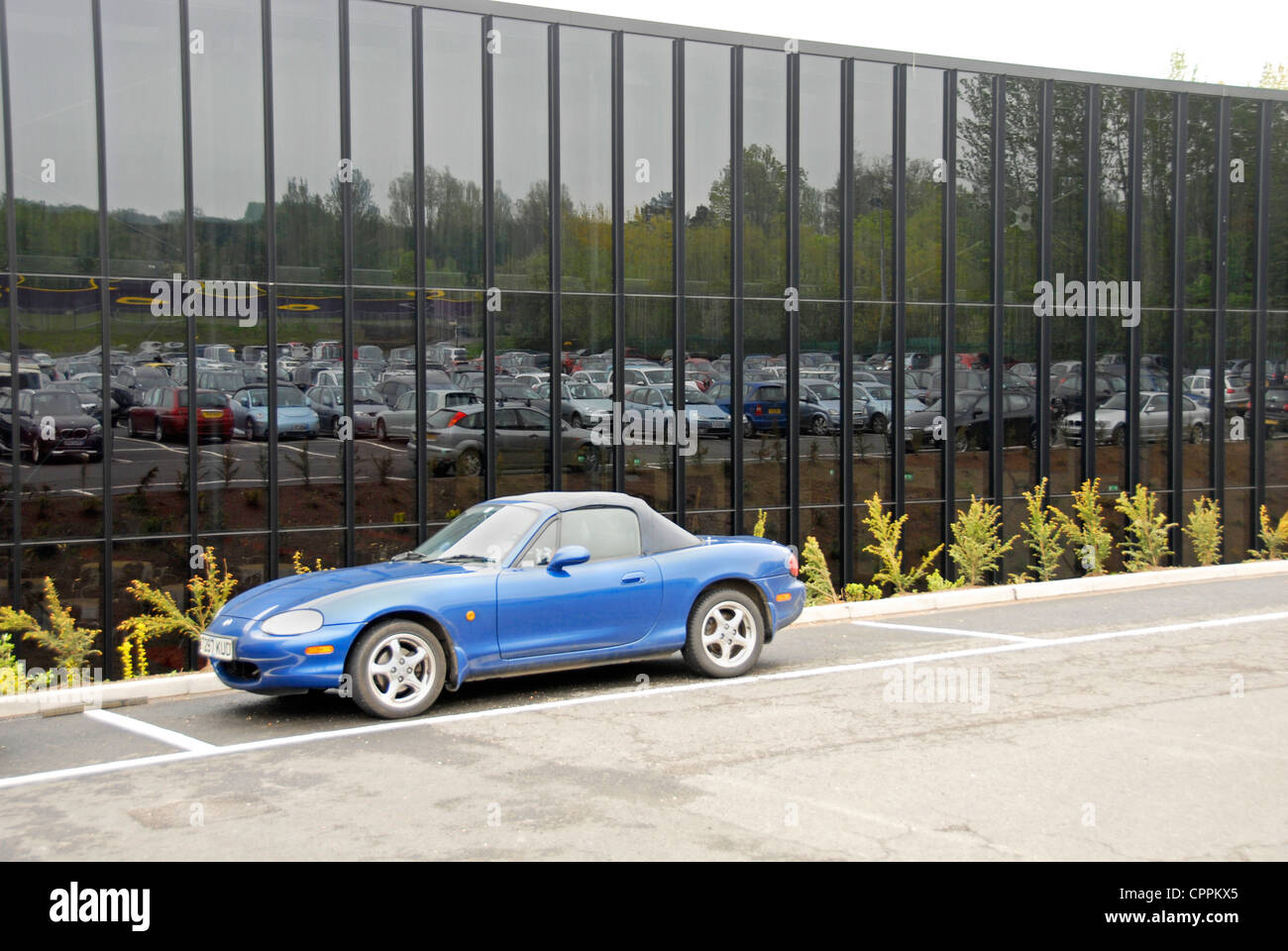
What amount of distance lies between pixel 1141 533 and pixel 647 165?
369 inches

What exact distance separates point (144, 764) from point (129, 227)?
8.57 m

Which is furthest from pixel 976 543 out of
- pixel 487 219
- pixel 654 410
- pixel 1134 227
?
pixel 487 219

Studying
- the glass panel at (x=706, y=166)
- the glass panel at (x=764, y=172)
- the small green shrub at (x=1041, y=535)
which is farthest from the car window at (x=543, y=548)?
the small green shrub at (x=1041, y=535)

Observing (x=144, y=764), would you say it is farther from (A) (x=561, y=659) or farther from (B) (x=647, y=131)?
(B) (x=647, y=131)

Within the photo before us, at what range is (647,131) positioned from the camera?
1722cm

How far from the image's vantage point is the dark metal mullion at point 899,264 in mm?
18891

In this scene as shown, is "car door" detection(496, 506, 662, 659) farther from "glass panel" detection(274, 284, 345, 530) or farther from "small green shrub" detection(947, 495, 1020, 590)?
"small green shrub" detection(947, 495, 1020, 590)

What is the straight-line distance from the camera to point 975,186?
19484 mm

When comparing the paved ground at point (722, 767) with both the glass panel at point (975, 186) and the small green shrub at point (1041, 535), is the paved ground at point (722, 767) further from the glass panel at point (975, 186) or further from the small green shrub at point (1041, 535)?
the glass panel at point (975, 186)

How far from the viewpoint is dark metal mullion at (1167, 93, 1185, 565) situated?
2077 cm

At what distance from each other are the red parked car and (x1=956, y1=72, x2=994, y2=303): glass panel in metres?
10.9

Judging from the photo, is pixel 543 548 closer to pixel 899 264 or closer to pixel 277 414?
pixel 277 414

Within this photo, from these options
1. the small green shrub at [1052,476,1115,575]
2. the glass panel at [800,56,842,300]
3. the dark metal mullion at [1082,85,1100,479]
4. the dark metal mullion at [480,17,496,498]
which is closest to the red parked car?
the dark metal mullion at [480,17,496,498]

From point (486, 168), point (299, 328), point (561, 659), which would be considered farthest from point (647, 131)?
point (561, 659)
